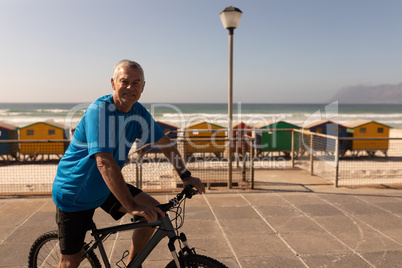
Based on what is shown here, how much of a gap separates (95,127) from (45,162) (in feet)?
51.1

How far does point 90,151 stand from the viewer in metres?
2.14

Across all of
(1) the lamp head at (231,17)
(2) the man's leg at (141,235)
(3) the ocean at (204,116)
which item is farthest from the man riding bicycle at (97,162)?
(3) the ocean at (204,116)

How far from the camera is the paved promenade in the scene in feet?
13.1

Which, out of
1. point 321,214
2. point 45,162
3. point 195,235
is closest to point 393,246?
point 321,214

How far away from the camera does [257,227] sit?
198 inches

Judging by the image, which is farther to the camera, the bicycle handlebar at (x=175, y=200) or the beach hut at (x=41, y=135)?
the beach hut at (x=41, y=135)

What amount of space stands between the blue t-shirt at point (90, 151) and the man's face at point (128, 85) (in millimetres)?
86

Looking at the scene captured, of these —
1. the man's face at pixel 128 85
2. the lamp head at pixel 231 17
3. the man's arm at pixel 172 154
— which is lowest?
the man's arm at pixel 172 154

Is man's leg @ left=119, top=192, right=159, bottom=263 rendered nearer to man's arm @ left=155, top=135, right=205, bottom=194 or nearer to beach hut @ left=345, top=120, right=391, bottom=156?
man's arm @ left=155, top=135, right=205, bottom=194

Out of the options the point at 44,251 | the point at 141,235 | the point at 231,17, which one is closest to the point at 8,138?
the point at 231,17

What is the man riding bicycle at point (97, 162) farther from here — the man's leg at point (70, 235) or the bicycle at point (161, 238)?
the bicycle at point (161, 238)

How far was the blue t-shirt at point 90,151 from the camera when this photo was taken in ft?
7.08

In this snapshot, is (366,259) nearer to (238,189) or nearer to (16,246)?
(238,189)

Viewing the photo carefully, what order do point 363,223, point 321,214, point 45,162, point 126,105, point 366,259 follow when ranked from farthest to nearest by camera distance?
point 45,162, point 321,214, point 363,223, point 366,259, point 126,105
